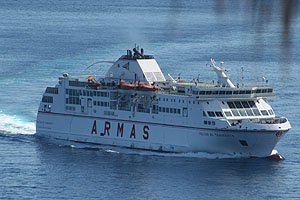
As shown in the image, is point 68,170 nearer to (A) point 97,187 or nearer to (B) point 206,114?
(A) point 97,187

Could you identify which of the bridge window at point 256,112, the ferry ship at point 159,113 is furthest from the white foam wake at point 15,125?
the bridge window at point 256,112

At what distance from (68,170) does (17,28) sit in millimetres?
104511

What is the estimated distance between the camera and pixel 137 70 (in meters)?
83.0

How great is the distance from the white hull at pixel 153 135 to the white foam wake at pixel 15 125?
→ 8.65ft

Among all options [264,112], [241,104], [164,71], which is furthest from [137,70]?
[164,71]

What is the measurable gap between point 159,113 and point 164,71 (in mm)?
36126

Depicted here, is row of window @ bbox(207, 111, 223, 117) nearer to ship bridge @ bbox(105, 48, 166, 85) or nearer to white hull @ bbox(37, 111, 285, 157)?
white hull @ bbox(37, 111, 285, 157)

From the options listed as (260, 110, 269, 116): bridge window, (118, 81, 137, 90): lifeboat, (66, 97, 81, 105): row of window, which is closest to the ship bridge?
(118, 81, 137, 90): lifeboat

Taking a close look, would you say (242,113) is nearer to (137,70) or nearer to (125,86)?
(125,86)

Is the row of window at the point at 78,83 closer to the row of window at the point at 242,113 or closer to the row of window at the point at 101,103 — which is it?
the row of window at the point at 101,103

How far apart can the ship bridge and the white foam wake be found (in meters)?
11.6

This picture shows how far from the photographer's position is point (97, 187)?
6656cm

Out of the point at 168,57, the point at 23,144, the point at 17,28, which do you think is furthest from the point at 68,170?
the point at 17,28

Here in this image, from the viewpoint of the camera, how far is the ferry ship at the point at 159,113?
75125mm
